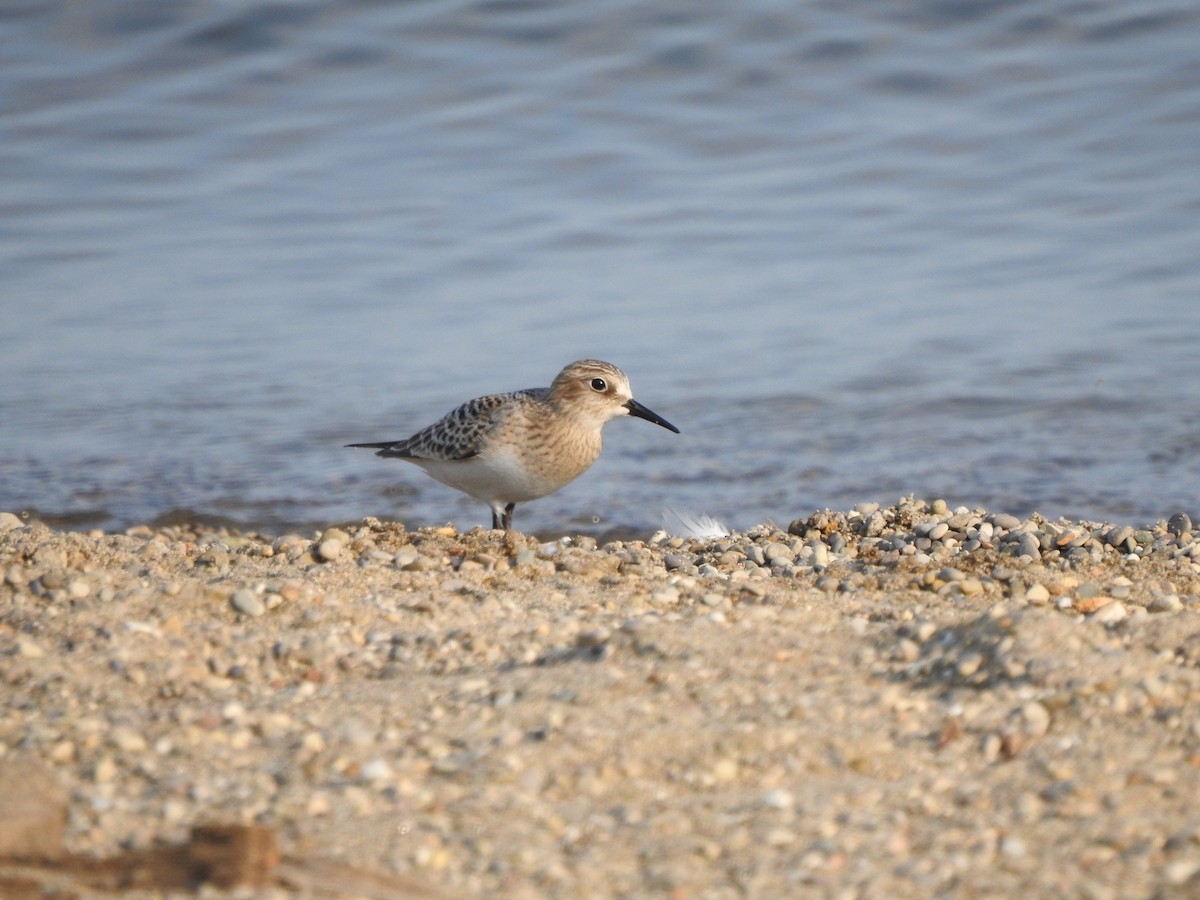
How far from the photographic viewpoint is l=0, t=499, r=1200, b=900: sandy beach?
3412 millimetres

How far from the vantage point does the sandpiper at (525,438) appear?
7.58m

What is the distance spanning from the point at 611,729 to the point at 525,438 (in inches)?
147

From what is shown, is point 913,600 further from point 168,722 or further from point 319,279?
point 319,279

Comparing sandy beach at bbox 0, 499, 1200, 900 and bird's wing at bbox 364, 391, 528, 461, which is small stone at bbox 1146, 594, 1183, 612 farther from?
bird's wing at bbox 364, 391, 528, 461

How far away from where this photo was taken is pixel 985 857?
11.2 ft

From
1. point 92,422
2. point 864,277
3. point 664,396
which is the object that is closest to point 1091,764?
point 664,396

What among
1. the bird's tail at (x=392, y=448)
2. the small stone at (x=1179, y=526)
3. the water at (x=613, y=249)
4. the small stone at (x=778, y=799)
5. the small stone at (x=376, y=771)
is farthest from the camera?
the water at (x=613, y=249)

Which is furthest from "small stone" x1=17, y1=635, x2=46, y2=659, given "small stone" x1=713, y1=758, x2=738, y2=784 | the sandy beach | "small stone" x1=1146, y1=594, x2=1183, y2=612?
"small stone" x1=1146, y1=594, x2=1183, y2=612

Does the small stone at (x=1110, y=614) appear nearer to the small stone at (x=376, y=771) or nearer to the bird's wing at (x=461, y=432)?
the small stone at (x=376, y=771)

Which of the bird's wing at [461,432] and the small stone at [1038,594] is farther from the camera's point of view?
the bird's wing at [461,432]

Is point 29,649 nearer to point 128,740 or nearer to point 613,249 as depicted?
point 128,740

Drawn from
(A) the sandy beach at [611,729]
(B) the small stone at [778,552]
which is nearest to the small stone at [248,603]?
(A) the sandy beach at [611,729]

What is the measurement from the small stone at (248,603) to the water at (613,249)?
395 centimetres

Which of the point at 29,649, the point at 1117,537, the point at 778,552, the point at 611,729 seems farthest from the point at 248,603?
the point at 1117,537
